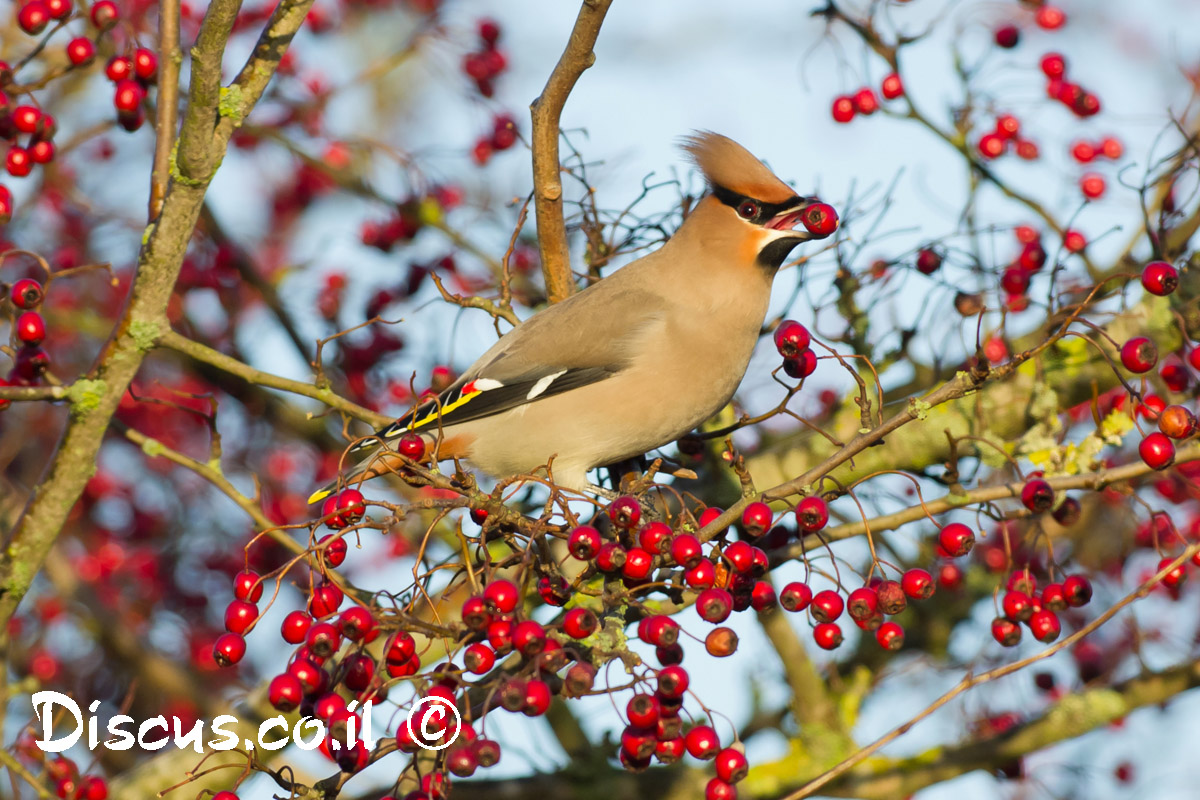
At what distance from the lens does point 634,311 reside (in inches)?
146

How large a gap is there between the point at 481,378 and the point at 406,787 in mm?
1229

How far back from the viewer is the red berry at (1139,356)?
8.25ft

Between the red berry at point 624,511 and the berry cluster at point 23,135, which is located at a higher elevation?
the berry cluster at point 23,135

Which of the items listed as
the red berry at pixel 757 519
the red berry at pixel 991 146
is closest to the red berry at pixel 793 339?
the red berry at pixel 757 519

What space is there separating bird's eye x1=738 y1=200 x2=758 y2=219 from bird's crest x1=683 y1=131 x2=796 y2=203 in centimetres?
3

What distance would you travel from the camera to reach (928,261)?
373 cm

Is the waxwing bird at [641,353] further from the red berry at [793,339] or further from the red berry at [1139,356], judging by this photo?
the red berry at [1139,356]

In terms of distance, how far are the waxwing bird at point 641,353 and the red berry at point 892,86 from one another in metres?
0.52

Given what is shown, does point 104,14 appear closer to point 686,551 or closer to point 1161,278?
point 686,551

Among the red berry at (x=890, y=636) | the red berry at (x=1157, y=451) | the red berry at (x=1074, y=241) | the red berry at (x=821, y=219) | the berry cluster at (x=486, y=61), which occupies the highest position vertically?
the berry cluster at (x=486, y=61)

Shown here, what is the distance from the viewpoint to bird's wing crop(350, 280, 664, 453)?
143 inches

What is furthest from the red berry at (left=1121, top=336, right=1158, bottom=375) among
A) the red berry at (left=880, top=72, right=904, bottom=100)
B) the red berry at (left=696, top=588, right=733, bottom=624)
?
the red berry at (left=880, top=72, right=904, bottom=100)

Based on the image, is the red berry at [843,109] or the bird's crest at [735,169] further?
the red berry at [843,109]

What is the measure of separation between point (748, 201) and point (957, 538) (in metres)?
1.42
